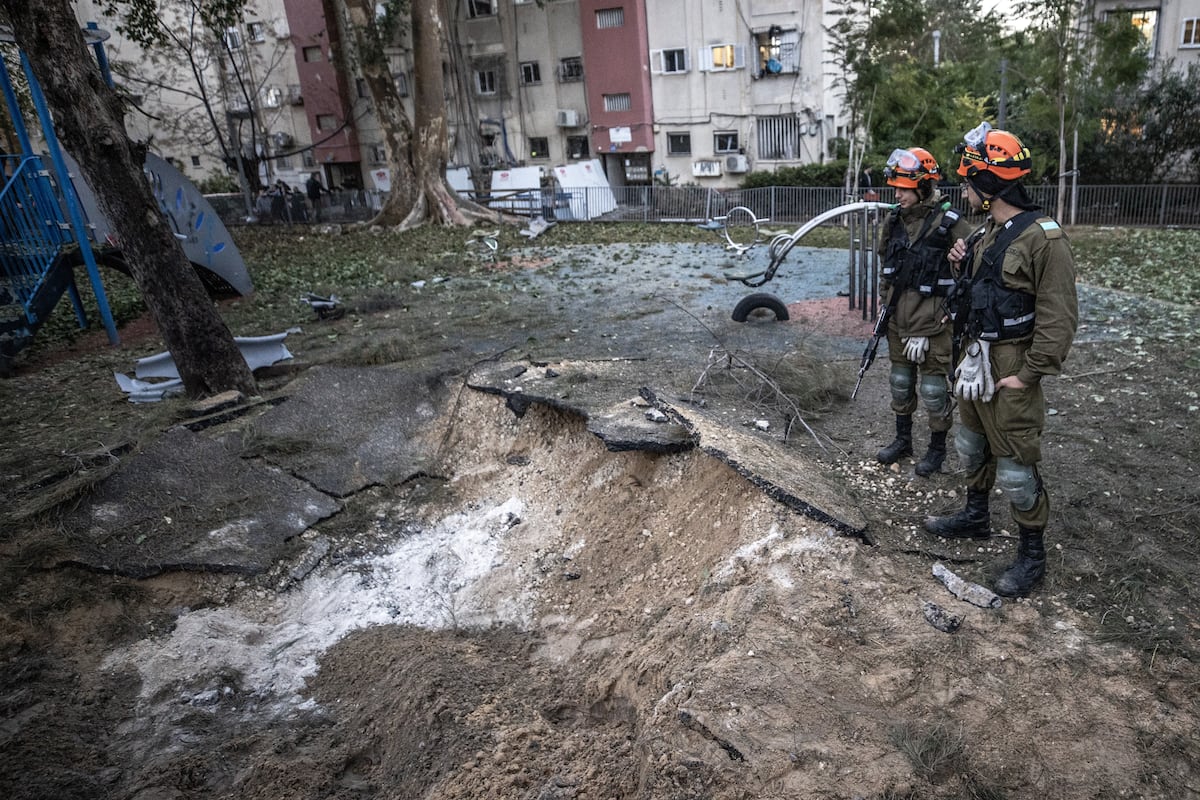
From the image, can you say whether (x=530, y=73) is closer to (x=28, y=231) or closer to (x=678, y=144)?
(x=678, y=144)

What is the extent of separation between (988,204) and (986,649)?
2025 mm

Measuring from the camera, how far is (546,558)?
190 inches

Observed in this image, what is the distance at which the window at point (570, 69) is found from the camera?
25.2 meters

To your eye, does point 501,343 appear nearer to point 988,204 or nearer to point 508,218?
point 988,204

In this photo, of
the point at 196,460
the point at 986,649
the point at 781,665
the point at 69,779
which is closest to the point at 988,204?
the point at 986,649

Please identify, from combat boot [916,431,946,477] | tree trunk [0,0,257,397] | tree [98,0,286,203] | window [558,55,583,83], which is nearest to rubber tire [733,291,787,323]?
combat boot [916,431,946,477]

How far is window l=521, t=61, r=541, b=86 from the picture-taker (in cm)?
2584

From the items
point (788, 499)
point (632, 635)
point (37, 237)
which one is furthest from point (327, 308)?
point (788, 499)

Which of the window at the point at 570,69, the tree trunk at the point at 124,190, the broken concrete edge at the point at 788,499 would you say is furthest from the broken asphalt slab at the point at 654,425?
the window at the point at 570,69

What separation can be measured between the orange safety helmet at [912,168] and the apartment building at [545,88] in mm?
20347

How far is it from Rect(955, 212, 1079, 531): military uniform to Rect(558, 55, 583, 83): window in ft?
78.5

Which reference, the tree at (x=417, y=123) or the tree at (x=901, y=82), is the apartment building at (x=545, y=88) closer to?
the tree at (x=901, y=82)

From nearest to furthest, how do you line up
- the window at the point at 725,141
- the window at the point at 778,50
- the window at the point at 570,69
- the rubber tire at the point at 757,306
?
the rubber tire at the point at 757,306 → the window at the point at 778,50 → the window at the point at 725,141 → the window at the point at 570,69

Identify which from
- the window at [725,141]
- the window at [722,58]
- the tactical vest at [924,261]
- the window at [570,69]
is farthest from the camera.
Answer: the window at [570,69]
